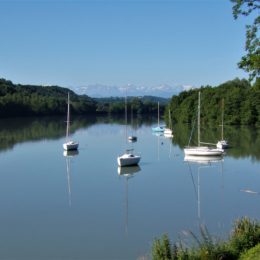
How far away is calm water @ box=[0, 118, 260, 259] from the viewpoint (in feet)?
69.8

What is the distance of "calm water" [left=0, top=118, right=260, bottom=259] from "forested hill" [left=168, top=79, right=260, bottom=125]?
45.0m

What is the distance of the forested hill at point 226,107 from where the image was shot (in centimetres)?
9888

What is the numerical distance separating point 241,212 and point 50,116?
14306 centimetres

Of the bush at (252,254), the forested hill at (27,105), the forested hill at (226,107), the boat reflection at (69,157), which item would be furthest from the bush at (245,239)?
the forested hill at (27,105)

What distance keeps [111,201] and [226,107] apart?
75694 mm

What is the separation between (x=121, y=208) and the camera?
92.1 feet

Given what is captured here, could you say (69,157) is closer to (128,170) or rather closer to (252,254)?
(128,170)

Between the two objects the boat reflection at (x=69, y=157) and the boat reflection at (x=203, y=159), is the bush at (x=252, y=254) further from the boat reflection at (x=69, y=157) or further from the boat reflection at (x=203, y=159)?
the boat reflection at (x=203, y=159)

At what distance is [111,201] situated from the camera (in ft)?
98.5

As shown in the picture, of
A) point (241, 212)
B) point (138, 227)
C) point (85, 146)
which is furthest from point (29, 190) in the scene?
→ point (85, 146)

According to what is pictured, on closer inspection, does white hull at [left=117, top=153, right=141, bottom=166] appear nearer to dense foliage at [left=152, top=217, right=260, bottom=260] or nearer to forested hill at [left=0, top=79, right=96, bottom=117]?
dense foliage at [left=152, top=217, right=260, bottom=260]

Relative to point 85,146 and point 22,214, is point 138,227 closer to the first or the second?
point 22,214

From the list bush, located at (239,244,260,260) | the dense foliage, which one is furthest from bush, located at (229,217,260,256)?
bush, located at (239,244,260,260)

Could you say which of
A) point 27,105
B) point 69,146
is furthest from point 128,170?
point 27,105
